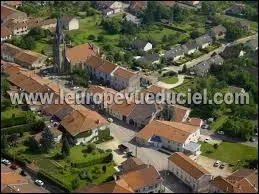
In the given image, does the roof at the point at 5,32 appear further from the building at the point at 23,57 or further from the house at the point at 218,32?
the house at the point at 218,32

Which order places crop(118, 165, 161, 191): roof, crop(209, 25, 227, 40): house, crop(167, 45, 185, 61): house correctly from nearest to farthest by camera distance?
crop(118, 165, 161, 191): roof, crop(167, 45, 185, 61): house, crop(209, 25, 227, 40): house

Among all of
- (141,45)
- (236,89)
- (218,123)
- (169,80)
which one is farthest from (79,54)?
(218,123)

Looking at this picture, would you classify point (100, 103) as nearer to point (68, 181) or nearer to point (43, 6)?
point (68, 181)

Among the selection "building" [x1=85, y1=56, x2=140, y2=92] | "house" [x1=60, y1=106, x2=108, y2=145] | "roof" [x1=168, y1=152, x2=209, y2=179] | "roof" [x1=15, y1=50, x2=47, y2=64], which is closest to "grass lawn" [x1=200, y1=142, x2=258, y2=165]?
"roof" [x1=168, y1=152, x2=209, y2=179]

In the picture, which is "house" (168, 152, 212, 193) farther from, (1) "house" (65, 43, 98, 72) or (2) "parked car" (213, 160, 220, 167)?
(1) "house" (65, 43, 98, 72)

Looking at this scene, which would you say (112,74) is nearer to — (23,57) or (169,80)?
(169,80)

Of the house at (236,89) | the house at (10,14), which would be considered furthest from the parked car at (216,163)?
the house at (10,14)

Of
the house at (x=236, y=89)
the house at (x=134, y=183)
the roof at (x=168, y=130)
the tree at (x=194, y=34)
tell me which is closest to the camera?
the house at (x=134, y=183)
